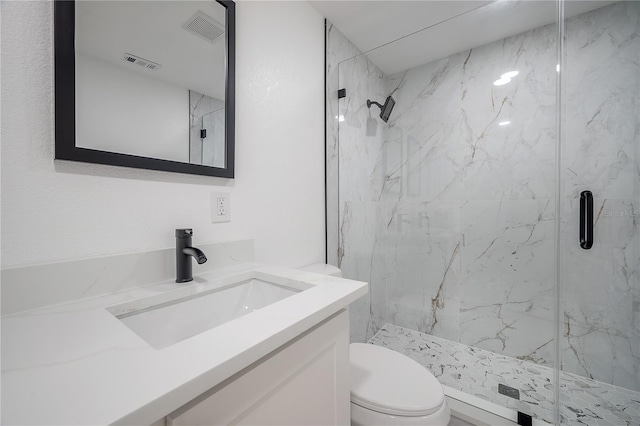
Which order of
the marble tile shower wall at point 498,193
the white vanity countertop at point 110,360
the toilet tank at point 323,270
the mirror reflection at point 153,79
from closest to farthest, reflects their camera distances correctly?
the white vanity countertop at point 110,360 < the mirror reflection at point 153,79 < the toilet tank at point 323,270 < the marble tile shower wall at point 498,193

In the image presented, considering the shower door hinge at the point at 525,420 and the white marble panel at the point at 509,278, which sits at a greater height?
the white marble panel at the point at 509,278

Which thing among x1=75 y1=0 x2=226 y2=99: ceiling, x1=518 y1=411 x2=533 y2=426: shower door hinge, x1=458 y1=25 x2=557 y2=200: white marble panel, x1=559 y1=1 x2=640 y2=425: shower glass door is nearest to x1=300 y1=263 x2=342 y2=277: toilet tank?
x1=75 y1=0 x2=226 y2=99: ceiling

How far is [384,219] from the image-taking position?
2.14m

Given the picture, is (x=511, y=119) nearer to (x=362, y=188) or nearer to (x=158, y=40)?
(x=362, y=188)

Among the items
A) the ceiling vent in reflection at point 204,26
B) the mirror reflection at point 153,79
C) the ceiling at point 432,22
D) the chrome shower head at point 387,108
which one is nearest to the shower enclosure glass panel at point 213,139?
the mirror reflection at point 153,79

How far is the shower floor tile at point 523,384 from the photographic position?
1.31 metres

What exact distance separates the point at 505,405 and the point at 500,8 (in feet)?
7.14

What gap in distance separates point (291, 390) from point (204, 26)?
1.24 meters

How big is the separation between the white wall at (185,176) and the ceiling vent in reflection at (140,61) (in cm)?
17

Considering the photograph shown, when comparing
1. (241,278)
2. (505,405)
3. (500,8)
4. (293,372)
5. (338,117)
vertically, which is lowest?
(505,405)

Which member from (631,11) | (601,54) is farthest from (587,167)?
(631,11)

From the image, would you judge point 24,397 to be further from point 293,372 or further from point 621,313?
point 621,313

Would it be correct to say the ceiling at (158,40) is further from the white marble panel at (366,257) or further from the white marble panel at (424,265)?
the white marble panel at (424,265)

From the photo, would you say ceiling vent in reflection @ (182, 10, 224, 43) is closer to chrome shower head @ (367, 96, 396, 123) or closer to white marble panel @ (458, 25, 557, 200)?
chrome shower head @ (367, 96, 396, 123)
